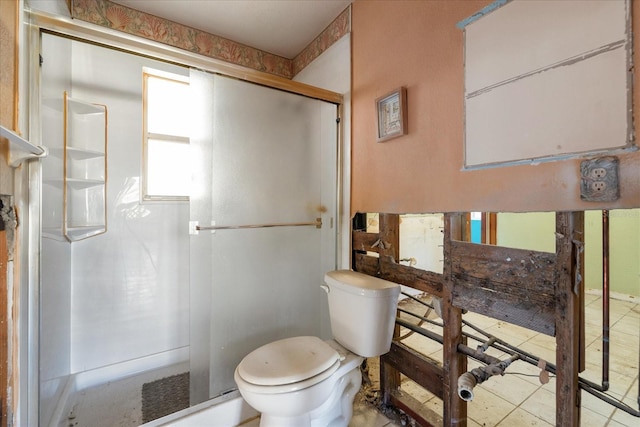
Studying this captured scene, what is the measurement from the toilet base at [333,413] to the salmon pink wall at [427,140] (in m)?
0.92

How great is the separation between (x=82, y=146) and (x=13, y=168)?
820 millimetres

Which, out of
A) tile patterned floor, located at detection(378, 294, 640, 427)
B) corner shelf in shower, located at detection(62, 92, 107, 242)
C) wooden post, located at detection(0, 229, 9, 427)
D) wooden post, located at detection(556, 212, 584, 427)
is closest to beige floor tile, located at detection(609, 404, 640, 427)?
tile patterned floor, located at detection(378, 294, 640, 427)

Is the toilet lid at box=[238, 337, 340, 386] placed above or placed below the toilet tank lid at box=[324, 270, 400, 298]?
below

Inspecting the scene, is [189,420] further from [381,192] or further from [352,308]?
[381,192]

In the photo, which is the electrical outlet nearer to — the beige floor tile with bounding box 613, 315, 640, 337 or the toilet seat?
the toilet seat

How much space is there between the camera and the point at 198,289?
1528mm

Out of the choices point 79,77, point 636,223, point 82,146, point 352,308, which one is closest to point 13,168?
point 82,146

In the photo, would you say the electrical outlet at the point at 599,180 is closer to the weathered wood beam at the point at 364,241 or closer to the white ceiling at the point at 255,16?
the weathered wood beam at the point at 364,241

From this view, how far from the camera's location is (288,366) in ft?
3.97

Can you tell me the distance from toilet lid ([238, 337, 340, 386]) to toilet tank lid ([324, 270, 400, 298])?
1.02ft

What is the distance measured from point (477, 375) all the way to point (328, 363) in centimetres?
61

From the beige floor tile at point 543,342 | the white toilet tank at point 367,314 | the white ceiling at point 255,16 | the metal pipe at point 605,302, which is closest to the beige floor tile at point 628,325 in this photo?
the beige floor tile at point 543,342

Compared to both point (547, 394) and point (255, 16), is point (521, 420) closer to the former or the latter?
point (547, 394)

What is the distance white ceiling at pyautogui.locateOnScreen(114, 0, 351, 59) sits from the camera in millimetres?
1827
